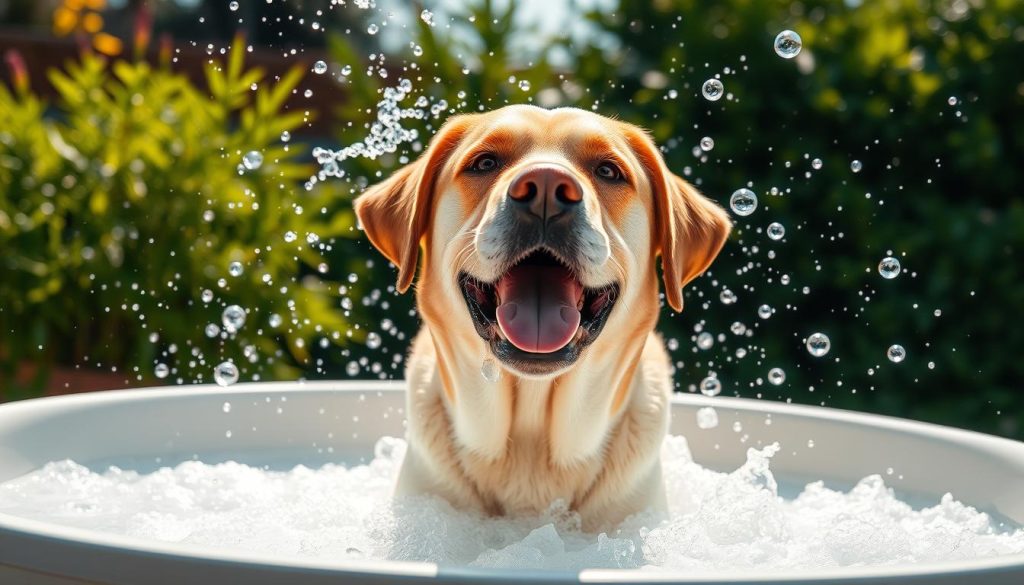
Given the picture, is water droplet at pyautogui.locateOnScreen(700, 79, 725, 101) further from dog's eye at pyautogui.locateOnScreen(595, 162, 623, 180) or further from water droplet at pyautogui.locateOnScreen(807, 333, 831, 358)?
dog's eye at pyautogui.locateOnScreen(595, 162, 623, 180)

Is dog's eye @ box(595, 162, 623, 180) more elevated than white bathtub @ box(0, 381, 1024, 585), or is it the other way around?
dog's eye @ box(595, 162, 623, 180)

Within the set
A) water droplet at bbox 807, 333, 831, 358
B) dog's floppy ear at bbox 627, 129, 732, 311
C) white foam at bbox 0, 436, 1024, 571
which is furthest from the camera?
water droplet at bbox 807, 333, 831, 358

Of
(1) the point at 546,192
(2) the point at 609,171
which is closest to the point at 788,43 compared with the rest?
(2) the point at 609,171

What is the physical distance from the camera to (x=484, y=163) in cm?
325

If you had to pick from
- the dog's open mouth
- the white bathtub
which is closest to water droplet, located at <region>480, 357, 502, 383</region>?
the dog's open mouth

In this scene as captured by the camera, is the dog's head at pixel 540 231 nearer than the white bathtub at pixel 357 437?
Yes

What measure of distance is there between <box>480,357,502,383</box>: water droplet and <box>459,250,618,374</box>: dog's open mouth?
7.3 inches

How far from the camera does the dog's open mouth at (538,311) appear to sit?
116 inches

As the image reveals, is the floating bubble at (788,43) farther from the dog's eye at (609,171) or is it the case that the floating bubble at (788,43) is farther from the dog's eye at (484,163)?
the dog's eye at (484,163)

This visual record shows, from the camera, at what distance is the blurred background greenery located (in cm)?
580

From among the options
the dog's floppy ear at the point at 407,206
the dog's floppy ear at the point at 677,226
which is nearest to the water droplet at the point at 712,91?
the dog's floppy ear at the point at 677,226

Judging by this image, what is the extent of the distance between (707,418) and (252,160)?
10.6 ft

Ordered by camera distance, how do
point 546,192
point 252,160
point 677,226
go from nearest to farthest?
1. point 546,192
2. point 677,226
3. point 252,160

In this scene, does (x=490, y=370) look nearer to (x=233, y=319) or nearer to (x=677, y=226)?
(x=677, y=226)
